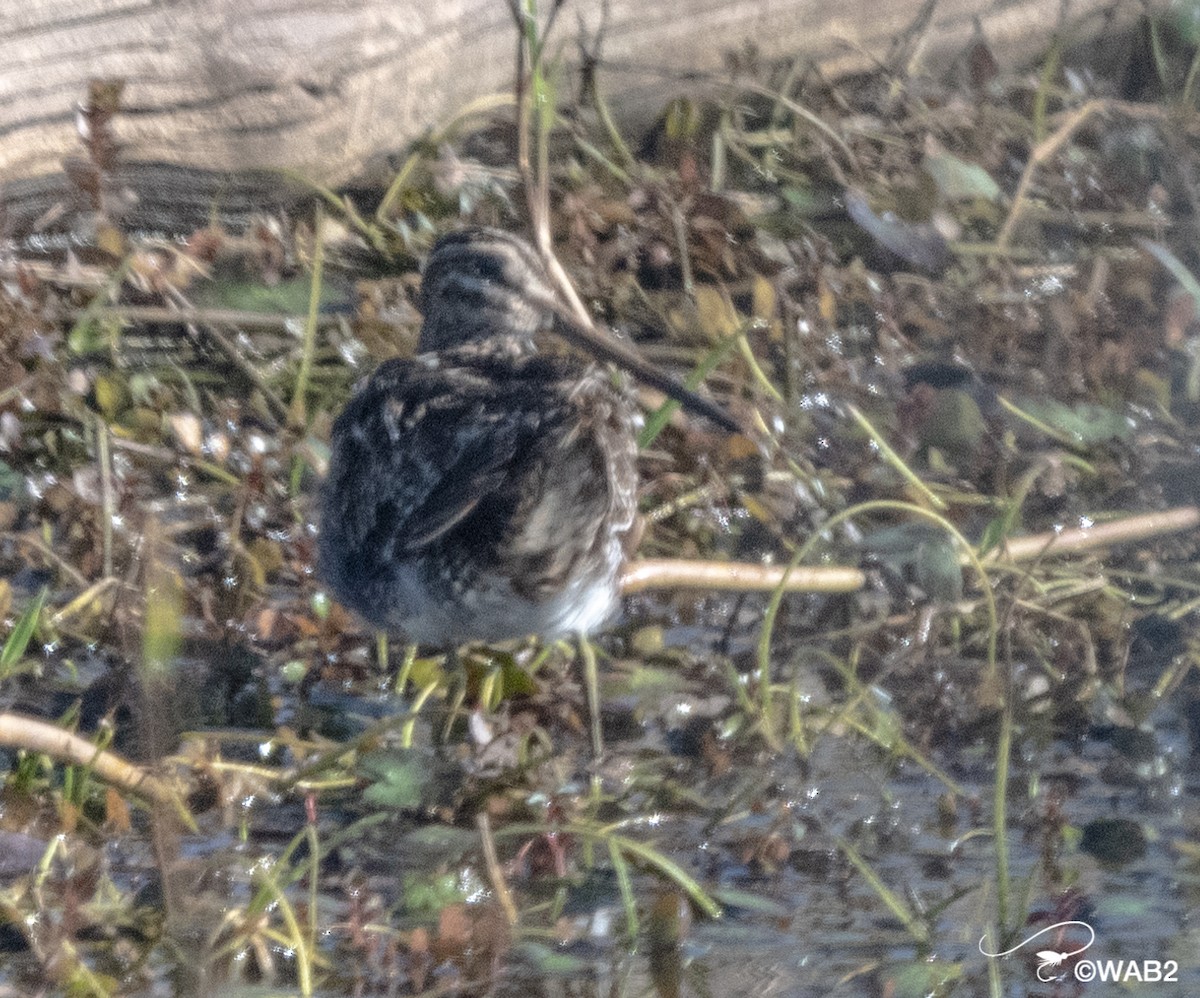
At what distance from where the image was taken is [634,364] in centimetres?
387

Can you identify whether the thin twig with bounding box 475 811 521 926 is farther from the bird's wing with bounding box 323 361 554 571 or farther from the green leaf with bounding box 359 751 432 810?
the bird's wing with bounding box 323 361 554 571

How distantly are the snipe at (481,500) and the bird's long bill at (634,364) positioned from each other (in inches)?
6.9

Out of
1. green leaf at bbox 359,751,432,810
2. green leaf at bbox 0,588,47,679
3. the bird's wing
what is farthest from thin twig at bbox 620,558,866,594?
green leaf at bbox 0,588,47,679

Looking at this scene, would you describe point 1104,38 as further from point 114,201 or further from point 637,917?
point 637,917

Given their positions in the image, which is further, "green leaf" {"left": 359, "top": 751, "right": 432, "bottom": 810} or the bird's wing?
the bird's wing

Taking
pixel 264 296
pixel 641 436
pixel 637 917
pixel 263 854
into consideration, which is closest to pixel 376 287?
pixel 264 296

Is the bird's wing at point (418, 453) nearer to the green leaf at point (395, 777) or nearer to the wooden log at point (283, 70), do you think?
the green leaf at point (395, 777)

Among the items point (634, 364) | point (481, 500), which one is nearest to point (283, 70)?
point (634, 364)

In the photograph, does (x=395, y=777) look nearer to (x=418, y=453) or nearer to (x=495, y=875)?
(x=495, y=875)

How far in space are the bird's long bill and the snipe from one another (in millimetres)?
174

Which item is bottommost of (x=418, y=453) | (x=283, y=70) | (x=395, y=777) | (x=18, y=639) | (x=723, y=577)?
(x=723, y=577)

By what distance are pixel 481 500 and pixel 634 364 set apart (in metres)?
0.79

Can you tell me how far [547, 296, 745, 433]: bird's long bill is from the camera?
150 inches

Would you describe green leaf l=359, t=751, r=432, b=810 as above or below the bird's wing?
below
